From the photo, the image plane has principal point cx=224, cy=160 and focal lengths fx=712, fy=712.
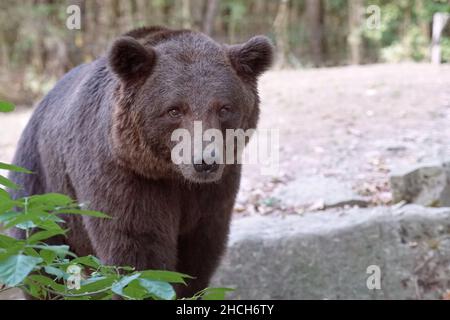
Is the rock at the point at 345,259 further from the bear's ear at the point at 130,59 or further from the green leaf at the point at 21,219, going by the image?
the green leaf at the point at 21,219

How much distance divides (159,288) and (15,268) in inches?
17.2

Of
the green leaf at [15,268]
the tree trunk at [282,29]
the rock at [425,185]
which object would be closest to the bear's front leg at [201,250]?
the rock at [425,185]

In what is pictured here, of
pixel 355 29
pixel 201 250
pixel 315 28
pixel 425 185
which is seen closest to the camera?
pixel 201 250

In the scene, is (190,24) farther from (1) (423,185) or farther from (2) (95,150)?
(2) (95,150)

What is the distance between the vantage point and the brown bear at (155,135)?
4.75 meters

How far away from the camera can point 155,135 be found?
188 inches

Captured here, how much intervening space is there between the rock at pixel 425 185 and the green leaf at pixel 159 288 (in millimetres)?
5848

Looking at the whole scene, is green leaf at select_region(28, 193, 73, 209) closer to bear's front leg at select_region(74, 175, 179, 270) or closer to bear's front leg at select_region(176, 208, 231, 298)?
bear's front leg at select_region(74, 175, 179, 270)

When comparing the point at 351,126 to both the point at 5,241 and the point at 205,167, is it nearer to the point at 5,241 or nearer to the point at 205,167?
the point at 205,167

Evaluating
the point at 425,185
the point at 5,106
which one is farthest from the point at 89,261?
the point at 425,185

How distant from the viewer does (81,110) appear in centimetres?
531

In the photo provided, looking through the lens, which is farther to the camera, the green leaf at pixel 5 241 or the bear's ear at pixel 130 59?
the bear's ear at pixel 130 59

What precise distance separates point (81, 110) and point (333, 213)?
325 centimetres

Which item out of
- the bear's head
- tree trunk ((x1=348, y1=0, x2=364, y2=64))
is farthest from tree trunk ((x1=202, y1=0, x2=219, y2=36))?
the bear's head
